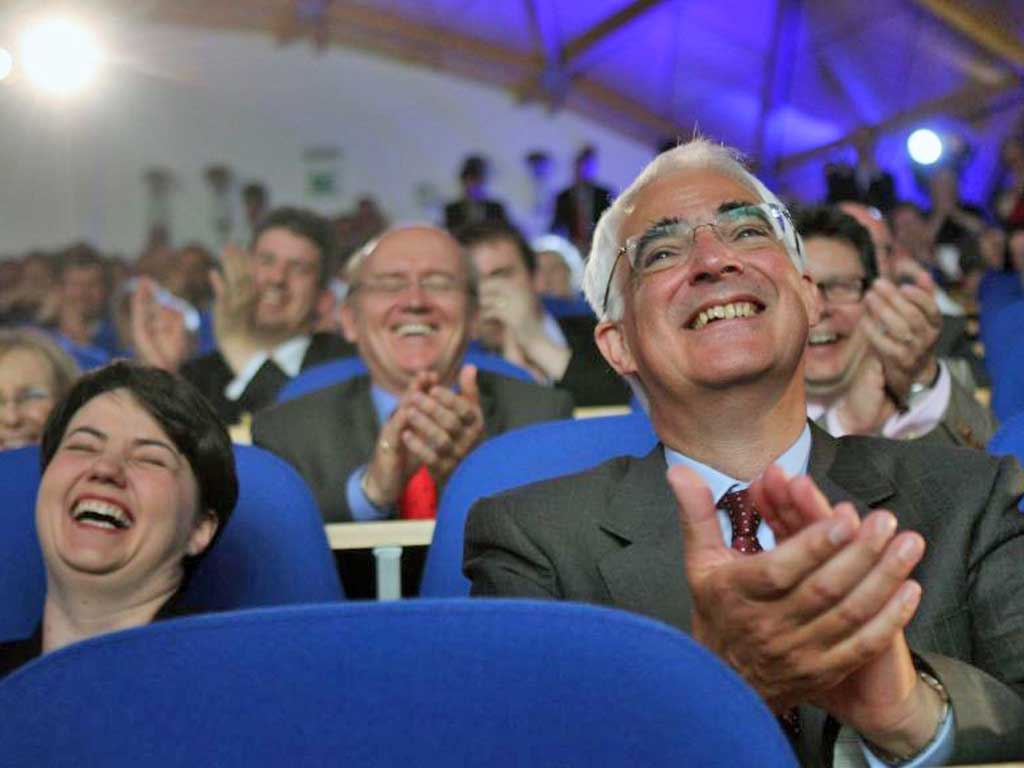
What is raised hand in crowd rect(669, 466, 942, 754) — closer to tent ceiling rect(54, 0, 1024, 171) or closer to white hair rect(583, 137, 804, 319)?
white hair rect(583, 137, 804, 319)

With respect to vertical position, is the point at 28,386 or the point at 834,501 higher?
the point at 28,386

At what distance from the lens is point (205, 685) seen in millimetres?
878

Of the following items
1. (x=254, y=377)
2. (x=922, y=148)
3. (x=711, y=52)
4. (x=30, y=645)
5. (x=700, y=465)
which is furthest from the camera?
(x=711, y=52)

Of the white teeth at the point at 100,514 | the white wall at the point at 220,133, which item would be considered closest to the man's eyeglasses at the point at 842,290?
the white teeth at the point at 100,514

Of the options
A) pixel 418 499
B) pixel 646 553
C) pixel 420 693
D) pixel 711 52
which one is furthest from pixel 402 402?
pixel 711 52

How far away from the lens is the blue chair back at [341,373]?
344 centimetres

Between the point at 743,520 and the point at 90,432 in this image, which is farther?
the point at 90,432

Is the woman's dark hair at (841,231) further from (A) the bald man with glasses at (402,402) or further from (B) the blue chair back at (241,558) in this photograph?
(B) the blue chair back at (241,558)

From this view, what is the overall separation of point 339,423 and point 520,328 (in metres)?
1.20

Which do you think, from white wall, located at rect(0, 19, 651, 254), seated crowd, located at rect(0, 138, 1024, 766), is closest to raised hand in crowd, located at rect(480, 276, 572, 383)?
seated crowd, located at rect(0, 138, 1024, 766)

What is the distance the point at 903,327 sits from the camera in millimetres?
2607

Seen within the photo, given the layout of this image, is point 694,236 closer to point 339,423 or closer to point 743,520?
point 743,520

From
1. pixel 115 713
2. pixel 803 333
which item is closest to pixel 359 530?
pixel 803 333

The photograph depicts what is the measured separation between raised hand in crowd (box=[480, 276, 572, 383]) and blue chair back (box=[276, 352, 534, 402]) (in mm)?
654
